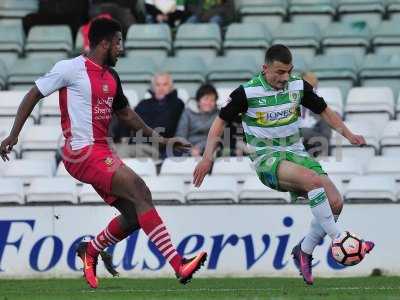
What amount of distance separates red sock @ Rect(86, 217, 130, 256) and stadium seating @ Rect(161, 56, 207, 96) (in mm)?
5794

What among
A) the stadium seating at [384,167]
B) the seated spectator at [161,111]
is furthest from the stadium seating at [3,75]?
the stadium seating at [384,167]

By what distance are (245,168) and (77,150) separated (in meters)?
4.30

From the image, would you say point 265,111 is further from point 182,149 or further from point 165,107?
point 165,107

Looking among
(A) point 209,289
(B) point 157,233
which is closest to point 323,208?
(A) point 209,289

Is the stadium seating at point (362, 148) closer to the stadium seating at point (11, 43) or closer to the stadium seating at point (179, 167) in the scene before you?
the stadium seating at point (179, 167)

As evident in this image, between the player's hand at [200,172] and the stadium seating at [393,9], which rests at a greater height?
the stadium seating at [393,9]

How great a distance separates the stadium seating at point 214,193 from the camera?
44.2 ft

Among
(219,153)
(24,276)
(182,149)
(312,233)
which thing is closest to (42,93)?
(182,149)

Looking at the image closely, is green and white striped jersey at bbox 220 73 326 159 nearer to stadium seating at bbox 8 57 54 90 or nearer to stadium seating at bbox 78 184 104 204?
stadium seating at bbox 78 184 104 204

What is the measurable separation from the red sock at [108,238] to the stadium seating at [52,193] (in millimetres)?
3064

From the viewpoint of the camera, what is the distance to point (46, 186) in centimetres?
1385

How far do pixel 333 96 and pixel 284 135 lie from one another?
4.88 meters

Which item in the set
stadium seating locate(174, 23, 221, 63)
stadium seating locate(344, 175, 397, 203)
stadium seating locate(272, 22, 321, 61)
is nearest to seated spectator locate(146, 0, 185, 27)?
stadium seating locate(174, 23, 221, 63)

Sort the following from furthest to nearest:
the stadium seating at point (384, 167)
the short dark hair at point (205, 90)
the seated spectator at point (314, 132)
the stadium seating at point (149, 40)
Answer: the stadium seating at point (149, 40) < the short dark hair at point (205, 90) < the seated spectator at point (314, 132) < the stadium seating at point (384, 167)
